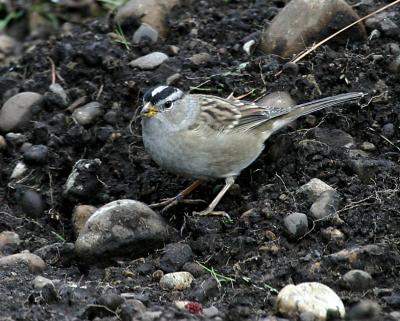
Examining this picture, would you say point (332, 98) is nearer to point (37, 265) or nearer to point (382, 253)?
point (382, 253)

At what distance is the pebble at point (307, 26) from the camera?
6418 mm

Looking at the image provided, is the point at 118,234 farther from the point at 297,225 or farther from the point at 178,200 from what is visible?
the point at 297,225

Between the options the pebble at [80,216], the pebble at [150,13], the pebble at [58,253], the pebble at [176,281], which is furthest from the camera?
the pebble at [150,13]

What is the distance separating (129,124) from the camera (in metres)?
6.26

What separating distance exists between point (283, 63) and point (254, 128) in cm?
74

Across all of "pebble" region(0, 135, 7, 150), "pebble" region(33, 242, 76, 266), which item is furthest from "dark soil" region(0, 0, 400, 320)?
"pebble" region(0, 135, 7, 150)

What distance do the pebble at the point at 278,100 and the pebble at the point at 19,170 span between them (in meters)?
1.71

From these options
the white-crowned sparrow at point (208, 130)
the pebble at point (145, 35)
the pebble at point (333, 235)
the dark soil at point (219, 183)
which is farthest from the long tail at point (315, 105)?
the pebble at point (145, 35)

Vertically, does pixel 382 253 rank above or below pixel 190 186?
above

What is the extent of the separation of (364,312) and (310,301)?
0.29 meters

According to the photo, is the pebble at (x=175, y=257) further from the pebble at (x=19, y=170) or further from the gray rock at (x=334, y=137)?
the pebble at (x=19, y=170)

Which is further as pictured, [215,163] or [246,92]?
[246,92]

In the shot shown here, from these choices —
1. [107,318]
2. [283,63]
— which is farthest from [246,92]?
[107,318]

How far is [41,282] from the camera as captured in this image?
15.1 ft
